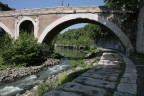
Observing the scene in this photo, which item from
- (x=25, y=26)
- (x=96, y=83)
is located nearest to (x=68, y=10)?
(x=25, y=26)

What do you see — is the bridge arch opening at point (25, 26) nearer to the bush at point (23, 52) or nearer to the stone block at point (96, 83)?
the bush at point (23, 52)

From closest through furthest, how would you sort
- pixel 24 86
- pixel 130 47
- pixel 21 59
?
pixel 24 86
pixel 21 59
pixel 130 47

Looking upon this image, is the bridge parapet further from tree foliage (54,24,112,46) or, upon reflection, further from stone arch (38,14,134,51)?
tree foliage (54,24,112,46)

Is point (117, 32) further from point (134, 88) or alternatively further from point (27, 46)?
point (134, 88)

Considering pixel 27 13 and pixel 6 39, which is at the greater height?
pixel 27 13

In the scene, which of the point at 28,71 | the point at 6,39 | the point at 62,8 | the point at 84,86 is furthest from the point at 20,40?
the point at 84,86

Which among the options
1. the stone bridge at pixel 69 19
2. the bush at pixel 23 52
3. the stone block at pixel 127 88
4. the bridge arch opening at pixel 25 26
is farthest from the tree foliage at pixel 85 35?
the stone block at pixel 127 88

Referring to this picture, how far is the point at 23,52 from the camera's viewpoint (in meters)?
20.9

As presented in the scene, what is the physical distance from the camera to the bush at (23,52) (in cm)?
2049

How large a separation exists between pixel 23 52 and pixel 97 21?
29.0ft

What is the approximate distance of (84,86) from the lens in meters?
5.20

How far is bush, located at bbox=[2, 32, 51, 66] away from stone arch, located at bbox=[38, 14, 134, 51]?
4.71m

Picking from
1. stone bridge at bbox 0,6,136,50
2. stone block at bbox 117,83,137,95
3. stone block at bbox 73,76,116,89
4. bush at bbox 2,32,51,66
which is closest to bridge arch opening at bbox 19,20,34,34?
stone bridge at bbox 0,6,136,50

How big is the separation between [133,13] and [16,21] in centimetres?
1564
